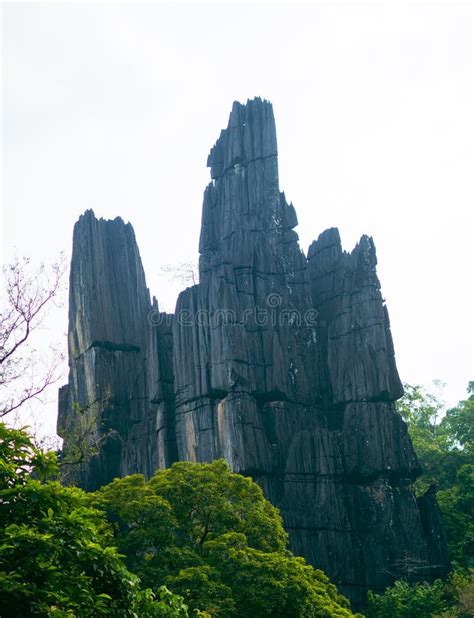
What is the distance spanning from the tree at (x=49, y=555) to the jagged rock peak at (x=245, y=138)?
76.4ft

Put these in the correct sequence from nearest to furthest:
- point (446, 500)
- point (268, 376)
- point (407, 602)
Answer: point (407, 602), point (268, 376), point (446, 500)

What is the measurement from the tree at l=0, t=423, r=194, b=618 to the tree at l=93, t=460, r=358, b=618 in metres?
5.88

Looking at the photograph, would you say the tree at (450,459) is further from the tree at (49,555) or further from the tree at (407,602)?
the tree at (49,555)

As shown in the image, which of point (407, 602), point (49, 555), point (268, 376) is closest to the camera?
point (49, 555)

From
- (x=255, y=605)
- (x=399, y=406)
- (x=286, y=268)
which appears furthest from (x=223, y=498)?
(x=399, y=406)

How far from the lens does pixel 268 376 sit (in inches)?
1226

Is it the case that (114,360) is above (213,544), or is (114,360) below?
above

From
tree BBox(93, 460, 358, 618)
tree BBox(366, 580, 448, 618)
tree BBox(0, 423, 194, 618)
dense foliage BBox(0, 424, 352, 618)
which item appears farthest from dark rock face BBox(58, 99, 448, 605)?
tree BBox(0, 423, 194, 618)

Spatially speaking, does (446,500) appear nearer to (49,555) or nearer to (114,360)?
(114,360)

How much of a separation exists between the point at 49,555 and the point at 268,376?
20046 mm

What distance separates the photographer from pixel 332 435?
3033 cm

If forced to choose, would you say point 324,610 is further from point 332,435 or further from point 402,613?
point 332,435

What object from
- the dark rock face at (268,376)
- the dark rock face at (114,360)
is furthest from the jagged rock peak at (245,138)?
the dark rock face at (114,360)

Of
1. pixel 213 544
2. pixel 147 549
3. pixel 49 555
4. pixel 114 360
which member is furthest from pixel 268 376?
pixel 49 555
